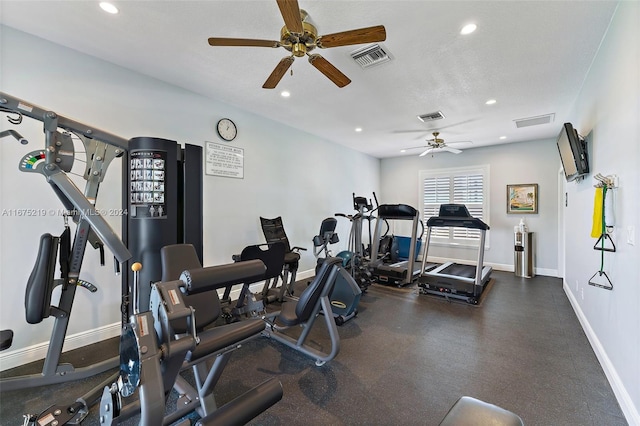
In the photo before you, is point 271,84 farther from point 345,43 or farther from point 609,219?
point 609,219

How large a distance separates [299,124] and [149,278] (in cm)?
356

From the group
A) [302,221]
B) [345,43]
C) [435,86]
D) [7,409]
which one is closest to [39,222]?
[7,409]

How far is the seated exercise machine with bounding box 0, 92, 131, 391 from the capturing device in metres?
1.82

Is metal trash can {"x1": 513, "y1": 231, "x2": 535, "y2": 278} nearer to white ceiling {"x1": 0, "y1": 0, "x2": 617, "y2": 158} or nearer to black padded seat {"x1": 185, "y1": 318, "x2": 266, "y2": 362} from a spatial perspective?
white ceiling {"x1": 0, "y1": 0, "x2": 617, "y2": 158}

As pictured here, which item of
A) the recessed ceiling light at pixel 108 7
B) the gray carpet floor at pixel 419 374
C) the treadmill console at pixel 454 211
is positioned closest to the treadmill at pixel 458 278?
the treadmill console at pixel 454 211

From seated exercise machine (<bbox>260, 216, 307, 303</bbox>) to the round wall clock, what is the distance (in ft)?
4.23

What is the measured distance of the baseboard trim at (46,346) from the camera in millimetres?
2324

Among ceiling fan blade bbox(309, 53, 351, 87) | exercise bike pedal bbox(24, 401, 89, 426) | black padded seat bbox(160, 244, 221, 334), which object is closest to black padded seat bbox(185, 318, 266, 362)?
black padded seat bbox(160, 244, 221, 334)

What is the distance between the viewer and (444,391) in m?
2.11

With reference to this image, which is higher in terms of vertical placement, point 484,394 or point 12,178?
point 12,178

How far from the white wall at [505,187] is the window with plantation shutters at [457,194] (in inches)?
5.1

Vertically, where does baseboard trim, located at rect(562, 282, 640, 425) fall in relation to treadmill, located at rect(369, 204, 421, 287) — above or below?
below

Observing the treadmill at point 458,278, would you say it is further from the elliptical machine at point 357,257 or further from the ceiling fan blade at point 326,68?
the ceiling fan blade at point 326,68

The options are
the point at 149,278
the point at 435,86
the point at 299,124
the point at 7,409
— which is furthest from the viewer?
the point at 299,124
